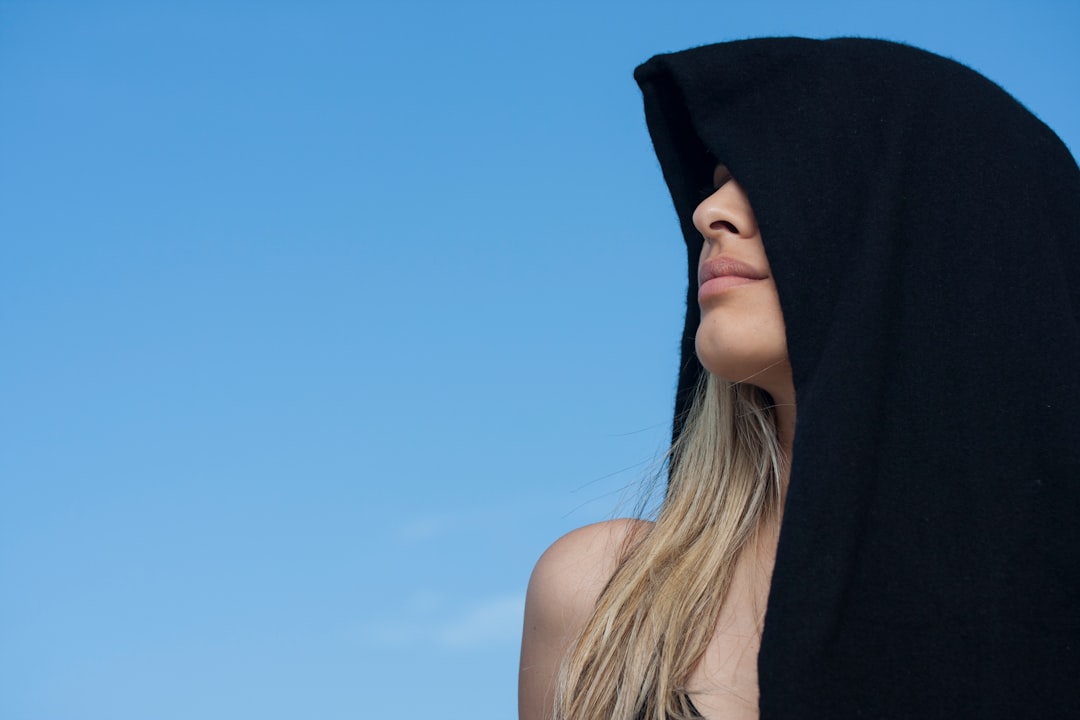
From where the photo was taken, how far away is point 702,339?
2.64 metres

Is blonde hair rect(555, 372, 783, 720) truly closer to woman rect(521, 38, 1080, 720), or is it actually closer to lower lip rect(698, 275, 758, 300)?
woman rect(521, 38, 1080, 720)

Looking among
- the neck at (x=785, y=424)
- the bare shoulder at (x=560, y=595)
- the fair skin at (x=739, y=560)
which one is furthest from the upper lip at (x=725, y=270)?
the bare shoulder at (x=560, y=595)

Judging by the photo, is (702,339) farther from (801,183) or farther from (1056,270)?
(1056,270)

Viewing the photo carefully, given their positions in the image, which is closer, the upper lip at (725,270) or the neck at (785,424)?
the upper lip at (725,270)

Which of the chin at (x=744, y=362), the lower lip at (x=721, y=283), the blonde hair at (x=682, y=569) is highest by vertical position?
the lower lip at (x=721, y=283)

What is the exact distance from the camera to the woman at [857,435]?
2.18 metres

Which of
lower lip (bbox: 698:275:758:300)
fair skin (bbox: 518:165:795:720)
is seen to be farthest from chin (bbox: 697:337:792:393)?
lower lip (bbox: 698:275:758:300)

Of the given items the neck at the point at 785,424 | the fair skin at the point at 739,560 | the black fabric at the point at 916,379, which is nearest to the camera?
the black fabric at the point at 916,379

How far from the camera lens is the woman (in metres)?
2.18

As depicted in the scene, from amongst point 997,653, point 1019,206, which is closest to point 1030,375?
point 1019,206

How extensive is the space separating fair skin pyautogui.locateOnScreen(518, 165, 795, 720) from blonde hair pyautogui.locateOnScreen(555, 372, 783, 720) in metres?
0.05

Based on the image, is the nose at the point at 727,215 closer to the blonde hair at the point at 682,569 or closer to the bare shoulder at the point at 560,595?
the blonde hair at the point at 682,569

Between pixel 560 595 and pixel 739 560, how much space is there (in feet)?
1.55

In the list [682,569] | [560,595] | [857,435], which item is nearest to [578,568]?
[560,595]
